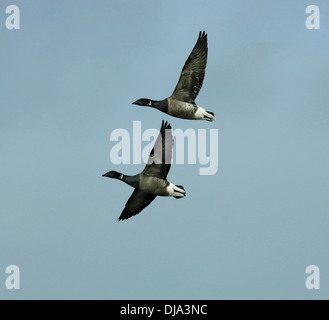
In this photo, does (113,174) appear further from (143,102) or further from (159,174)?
(143,102)

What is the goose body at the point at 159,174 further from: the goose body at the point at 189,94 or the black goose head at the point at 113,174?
the goose body at the point at 189,94

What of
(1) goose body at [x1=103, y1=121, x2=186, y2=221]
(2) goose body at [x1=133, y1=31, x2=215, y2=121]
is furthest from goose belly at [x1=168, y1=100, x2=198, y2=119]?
(1) goose body at [x1=103, y1=121, x2=186, y2=221]

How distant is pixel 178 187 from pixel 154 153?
134 centimetres

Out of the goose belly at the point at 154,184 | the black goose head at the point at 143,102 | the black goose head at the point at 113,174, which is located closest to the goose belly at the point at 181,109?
the black goose head at the point at 143,102

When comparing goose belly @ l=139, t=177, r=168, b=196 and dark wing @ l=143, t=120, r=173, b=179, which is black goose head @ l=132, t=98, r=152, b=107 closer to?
dark wing @ l=143, t=120, r=173, b=179

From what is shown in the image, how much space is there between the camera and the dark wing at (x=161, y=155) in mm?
22859

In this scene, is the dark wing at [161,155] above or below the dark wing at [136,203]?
above

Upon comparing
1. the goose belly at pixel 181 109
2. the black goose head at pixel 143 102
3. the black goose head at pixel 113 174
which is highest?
the black goose head at pixel 143 102

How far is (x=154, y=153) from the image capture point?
2283 cm

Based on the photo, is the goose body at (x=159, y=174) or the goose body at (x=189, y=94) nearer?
the goose body at (x=159, y=174)

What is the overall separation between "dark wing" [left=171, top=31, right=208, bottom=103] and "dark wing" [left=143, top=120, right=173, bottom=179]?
1.70 m
